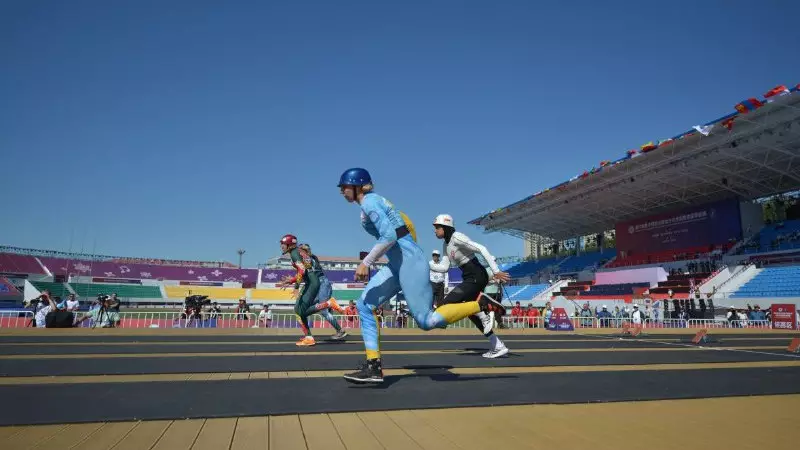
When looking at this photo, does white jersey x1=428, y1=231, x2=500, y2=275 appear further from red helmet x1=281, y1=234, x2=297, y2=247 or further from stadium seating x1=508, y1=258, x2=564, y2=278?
stadium seating x1=508, y1=258, x2=564, y2=278

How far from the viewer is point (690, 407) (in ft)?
11.6

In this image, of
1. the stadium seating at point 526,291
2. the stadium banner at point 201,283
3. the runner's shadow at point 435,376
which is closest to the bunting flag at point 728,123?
the stadium seating at point 526,291

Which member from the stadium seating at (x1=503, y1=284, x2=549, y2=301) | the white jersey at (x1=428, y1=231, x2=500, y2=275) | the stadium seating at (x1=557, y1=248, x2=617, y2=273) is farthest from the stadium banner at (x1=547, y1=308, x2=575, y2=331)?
the stadium seating at (x1=557, y1=248, x2=617, y2=273)

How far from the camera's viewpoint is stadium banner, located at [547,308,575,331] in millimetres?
15352

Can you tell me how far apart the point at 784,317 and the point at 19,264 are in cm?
6643

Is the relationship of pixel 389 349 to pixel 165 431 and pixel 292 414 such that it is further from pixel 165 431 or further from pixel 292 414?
pixel 165 431

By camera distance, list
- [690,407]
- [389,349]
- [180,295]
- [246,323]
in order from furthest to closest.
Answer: [180,295], [246,323], [389,349], [690,407]

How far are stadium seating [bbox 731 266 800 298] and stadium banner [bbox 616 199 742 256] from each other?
735 centimetres

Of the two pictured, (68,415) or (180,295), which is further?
(180,295)

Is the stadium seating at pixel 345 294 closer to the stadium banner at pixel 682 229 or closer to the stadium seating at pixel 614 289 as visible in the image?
the stadium seating at pixel 614 289

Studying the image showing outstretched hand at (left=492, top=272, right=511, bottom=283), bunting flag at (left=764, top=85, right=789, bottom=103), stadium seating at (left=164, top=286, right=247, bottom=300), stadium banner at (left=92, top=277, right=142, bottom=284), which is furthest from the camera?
stadium banner at (left=92, top=277, right=142, bottom=284)

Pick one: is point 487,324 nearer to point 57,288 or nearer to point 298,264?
point 298,264

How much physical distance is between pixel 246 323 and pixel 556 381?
50.8 ft

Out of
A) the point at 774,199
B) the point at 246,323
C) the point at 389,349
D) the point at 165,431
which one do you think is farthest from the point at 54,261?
the point at 774,199
